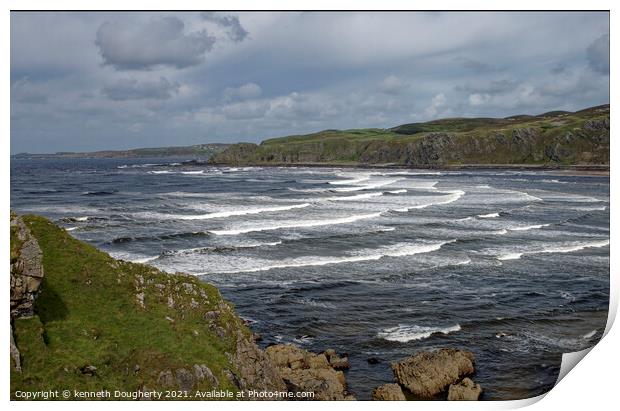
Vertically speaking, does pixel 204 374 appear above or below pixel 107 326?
below

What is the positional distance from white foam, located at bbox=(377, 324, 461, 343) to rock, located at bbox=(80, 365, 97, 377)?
13112 mm

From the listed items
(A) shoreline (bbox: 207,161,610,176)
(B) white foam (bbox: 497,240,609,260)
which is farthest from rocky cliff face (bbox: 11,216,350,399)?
(A) shoreline (bbox: 207,161,610,176)

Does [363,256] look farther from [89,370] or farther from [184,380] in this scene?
[89,370]

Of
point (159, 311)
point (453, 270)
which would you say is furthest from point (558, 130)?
point (159, 311)

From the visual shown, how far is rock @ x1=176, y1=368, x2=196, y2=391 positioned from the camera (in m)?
13.8

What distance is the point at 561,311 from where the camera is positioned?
26.4 m

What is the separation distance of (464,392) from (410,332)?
6.04m

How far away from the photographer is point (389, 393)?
1758cm

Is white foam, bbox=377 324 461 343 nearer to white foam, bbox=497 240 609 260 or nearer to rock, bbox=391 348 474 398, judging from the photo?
rock, bbox=391 348 474 398

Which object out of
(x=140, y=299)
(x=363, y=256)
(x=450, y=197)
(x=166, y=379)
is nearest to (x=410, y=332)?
(x=140, y=299)

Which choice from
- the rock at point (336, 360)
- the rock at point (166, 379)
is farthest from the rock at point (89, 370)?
the rock at point (336, 360)

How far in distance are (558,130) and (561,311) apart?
131 metres

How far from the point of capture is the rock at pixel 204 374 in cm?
1398

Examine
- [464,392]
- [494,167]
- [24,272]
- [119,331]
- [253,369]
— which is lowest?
[464,392]
